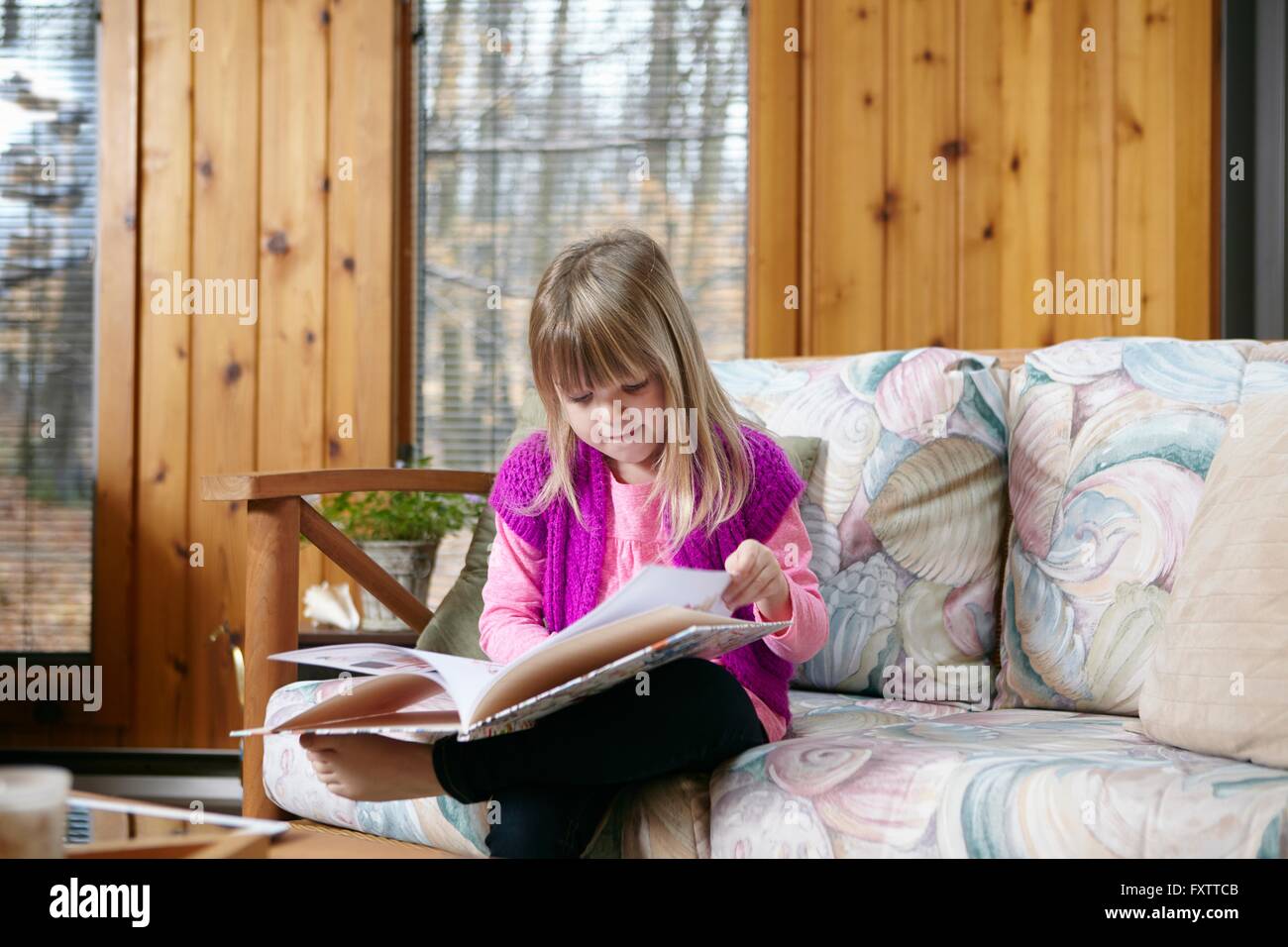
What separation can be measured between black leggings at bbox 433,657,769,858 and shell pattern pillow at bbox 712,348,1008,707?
44 cm

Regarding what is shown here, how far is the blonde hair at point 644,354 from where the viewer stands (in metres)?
1.15

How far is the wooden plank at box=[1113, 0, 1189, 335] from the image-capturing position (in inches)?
82.5

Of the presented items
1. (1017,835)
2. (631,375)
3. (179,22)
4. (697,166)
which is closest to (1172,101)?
(697,166)

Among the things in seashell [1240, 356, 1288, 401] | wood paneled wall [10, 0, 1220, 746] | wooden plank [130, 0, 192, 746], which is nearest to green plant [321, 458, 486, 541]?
wood paneled wall [10, 0, 1220, 746]

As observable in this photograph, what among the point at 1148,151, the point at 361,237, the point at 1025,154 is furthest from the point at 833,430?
the point at 361,237

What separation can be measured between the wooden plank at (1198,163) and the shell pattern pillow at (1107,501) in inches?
32.7

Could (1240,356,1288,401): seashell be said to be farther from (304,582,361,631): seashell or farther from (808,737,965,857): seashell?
(304,582,361,631): seashell

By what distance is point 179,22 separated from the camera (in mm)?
2291

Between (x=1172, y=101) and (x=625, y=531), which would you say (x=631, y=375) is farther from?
(x=1172, y=101)

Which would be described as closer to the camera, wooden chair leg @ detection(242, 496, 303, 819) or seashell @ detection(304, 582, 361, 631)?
wooden chair leg @ detection(242, 496, 303, 819)

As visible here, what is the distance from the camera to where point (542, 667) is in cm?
81

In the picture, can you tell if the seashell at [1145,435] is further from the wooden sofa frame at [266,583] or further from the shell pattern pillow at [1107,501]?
the wooden sofa frame at [266,583]
